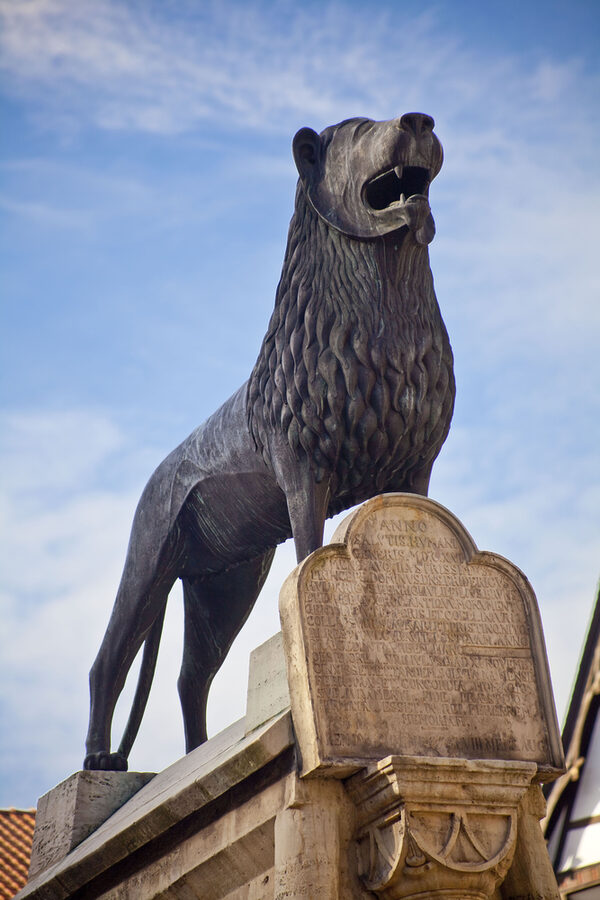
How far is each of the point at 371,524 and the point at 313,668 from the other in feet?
2.40

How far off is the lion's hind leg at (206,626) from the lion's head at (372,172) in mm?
2097

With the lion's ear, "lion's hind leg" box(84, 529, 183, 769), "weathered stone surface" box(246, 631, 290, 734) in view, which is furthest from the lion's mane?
"lion's hind leg" box(84, 529, 183, 769)

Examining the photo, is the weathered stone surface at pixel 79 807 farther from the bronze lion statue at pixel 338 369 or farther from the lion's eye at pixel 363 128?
the lion's eye at pixel 363 128

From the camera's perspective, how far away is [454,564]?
17.4 ft

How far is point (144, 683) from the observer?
274 inches

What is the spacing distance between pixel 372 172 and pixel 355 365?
35.5 inches

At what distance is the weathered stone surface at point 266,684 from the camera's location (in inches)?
206

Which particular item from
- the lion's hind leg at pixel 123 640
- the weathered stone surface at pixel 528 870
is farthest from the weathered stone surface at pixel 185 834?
the weathered stone surface at pixel 528 870

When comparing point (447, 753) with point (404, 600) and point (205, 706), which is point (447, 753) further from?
point (205, 706)

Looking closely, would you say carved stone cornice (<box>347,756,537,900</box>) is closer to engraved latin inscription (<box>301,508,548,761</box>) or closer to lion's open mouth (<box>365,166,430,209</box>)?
engraved latin inscription (<box>301,508,548,761</box>)

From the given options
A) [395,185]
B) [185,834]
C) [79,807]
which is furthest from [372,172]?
[79,807]

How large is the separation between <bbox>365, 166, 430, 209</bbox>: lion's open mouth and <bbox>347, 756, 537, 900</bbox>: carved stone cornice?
8.58 feet

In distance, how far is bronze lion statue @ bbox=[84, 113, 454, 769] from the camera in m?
5.68

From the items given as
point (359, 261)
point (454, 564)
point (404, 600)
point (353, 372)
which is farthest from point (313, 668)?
point (359, 261)
